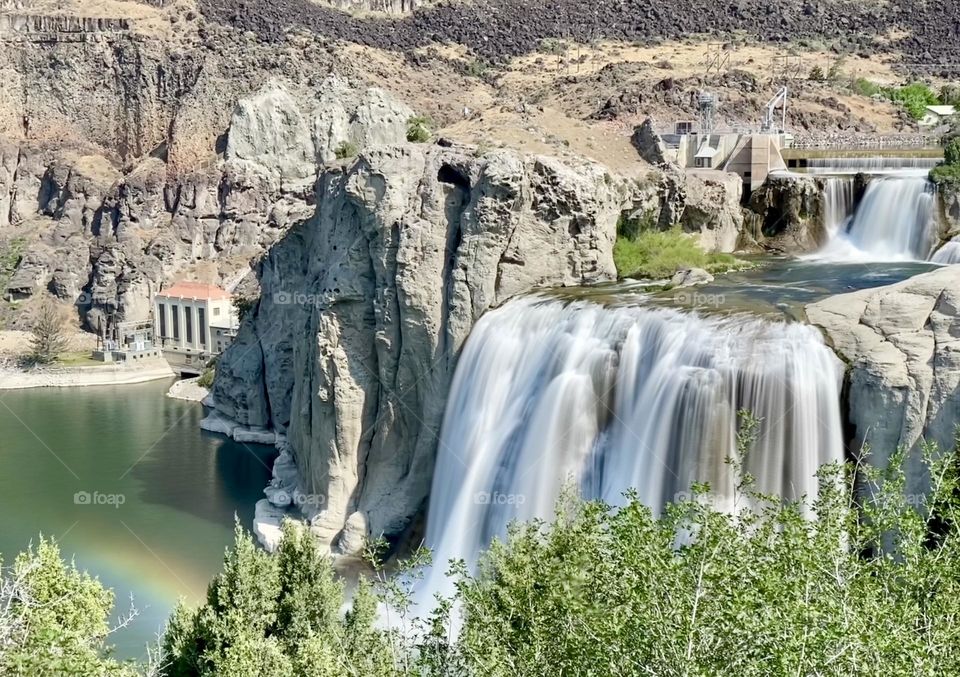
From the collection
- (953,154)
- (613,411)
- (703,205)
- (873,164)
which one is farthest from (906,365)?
(873,164)

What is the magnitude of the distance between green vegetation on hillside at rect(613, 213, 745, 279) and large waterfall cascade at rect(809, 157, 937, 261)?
11.0 ft

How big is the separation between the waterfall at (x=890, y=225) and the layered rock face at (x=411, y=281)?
7.19 meters

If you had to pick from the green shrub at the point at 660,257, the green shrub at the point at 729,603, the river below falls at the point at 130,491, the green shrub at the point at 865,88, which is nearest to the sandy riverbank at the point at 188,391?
the river below falls at the point at 130,491

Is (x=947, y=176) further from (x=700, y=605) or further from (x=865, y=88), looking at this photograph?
(x=865, y=88)

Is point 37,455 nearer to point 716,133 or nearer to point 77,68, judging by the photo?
point 716,133

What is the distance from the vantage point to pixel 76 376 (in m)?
51.1

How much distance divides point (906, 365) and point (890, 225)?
46.0 ft

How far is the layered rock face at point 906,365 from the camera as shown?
1759 centimetres

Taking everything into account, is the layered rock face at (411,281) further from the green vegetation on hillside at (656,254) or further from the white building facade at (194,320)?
the white building facade at (194,320)

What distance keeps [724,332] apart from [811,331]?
158 cm

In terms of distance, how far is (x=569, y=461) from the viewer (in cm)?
2223

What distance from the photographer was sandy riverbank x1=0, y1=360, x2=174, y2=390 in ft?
166

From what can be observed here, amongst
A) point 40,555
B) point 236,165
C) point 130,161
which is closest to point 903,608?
point 40,555

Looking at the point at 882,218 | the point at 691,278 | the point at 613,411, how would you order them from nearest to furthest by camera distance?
the point at 613,411, the point at 691,278, the point at 882,218
